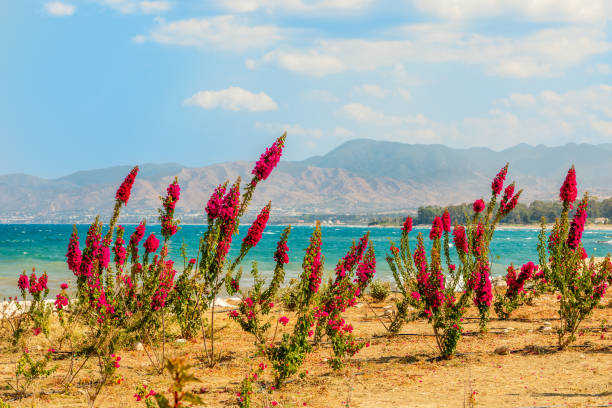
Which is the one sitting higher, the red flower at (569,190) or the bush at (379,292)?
the red flower at (569,190)

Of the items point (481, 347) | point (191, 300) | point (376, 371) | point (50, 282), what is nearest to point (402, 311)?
point (481, 347)

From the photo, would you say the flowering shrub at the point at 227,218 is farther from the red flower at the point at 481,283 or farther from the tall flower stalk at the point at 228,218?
the red flower at the point at 481,283

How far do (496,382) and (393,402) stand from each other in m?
2.06

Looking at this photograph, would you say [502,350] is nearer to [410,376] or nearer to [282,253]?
[410,376]

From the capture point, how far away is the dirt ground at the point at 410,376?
818 cm

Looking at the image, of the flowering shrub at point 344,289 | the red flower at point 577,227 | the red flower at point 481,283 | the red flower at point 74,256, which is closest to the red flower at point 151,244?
the red flower at point 74,256

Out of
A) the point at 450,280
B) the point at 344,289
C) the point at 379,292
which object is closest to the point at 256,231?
the point at 344,289

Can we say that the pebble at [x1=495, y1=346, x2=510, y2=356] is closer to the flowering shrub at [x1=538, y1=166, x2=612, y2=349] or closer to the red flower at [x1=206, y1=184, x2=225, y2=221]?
the flowering shrub at [x1=538, y1=166, x2=612, y2=349]

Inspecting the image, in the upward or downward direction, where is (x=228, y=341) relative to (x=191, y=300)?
downward

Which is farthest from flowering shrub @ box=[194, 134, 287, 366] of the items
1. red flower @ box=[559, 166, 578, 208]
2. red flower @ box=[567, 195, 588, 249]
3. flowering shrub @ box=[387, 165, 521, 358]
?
red flower @ box=[567, 195, 588, 249]

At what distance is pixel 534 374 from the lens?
9.34 metres

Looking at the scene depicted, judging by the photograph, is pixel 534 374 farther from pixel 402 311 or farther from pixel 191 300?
pixel 191 300

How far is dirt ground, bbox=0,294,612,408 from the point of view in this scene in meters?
8.18

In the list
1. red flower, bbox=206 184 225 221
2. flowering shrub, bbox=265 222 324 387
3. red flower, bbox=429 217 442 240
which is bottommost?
flowering shrub, bbox=265 222 324 387
